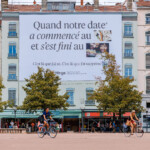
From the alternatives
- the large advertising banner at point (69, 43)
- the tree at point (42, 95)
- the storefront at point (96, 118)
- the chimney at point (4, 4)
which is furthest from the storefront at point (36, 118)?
the chimney at point (4, 4)

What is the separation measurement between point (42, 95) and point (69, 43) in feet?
41.8

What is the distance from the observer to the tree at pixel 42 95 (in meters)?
54.1

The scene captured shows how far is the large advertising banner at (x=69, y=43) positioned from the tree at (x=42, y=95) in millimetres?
8686

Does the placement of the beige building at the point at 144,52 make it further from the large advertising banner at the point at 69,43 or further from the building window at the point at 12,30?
the building window at the point at 12,30

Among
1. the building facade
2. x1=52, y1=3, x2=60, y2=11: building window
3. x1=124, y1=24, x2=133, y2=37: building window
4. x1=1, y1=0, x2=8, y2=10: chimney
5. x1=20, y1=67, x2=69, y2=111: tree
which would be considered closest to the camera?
x1=20, y1=67, x2=69, y2=111: tree

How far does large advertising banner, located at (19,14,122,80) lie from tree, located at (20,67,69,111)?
8686mm

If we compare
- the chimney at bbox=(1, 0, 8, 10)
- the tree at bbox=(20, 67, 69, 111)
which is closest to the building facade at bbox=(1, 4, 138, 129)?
the chimney at bbox=(1, 0, 8, 10)

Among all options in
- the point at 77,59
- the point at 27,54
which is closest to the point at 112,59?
the point at 77,59

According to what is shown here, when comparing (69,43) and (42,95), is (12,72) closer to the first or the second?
(69,43)

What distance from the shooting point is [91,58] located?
212 feet

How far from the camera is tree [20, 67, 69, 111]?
54.1 meters

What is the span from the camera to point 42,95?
178ft

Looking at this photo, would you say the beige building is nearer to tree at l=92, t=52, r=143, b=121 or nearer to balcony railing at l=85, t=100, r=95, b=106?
balcony railing at l=85, t=100, r=95, b=106

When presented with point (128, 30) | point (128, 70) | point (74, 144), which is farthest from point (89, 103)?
point (74, 144)
